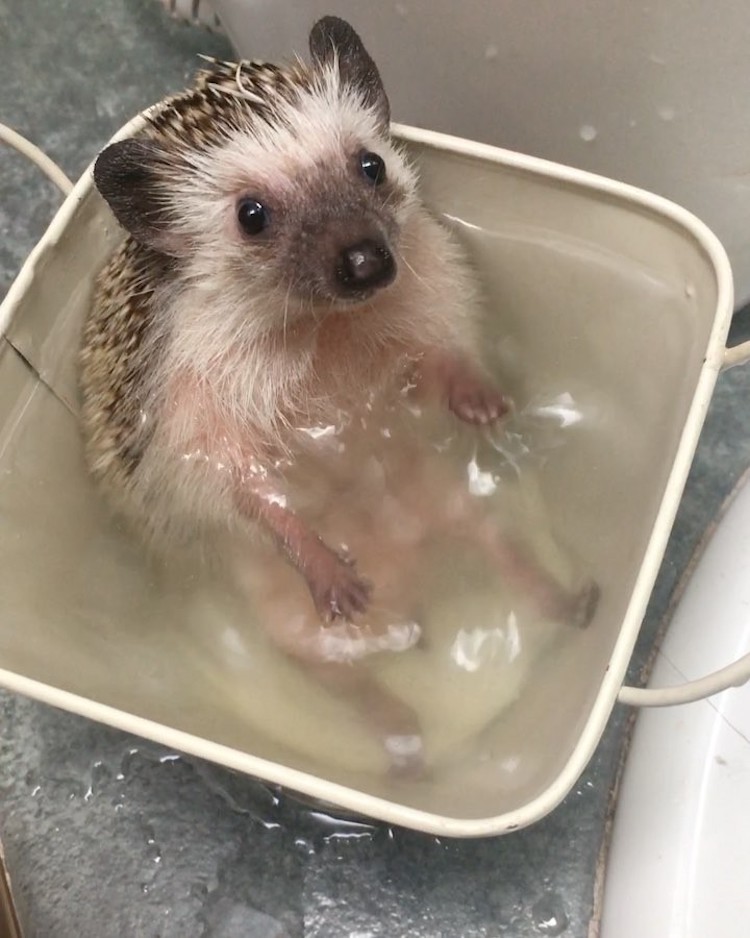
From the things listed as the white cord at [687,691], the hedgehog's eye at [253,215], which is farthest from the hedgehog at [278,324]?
the white cord at [687,691]

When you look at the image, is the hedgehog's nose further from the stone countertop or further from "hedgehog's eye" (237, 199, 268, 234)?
the stone countertop

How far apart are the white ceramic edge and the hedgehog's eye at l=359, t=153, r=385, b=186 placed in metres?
0.26

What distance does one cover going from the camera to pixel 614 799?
4.65 ft

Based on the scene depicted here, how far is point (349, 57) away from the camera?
1.11 metres

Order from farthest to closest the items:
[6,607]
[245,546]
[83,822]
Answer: [83,822] → [245,546] → [6,607]

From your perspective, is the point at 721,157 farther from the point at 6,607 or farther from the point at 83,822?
the point at 83,822

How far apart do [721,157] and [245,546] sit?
86 cm

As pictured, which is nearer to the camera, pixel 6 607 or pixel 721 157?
pixel 6 607

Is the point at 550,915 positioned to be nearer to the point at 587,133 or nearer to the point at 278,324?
the point at 278,324

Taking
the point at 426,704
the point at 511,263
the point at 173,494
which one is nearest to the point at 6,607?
the point at 173,494

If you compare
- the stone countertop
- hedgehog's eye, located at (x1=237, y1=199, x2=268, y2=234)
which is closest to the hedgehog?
hedgehog's eye, located at (x1=237, y1=199, x2=268, y2=234)

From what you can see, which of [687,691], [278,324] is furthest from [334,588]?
[687,691]

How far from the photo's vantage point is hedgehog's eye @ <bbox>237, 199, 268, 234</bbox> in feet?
3.53

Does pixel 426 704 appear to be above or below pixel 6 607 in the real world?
below
